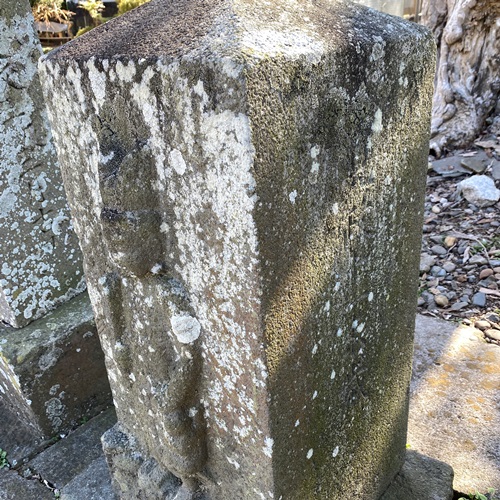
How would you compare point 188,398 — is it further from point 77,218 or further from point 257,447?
point 77,218

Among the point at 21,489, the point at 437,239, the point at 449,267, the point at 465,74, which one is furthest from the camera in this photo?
the point at 465,74

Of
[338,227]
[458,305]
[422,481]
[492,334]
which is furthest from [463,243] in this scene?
[338,227]

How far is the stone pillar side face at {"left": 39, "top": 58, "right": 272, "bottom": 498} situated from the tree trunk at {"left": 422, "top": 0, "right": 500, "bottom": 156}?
3.38m

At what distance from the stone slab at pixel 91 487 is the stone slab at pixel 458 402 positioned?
0.92 m

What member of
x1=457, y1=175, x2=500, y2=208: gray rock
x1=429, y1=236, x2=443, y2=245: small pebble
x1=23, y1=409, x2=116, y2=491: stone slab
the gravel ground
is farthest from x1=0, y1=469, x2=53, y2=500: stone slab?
x1=457, y1=175, x2=500, y2=208: gray rock

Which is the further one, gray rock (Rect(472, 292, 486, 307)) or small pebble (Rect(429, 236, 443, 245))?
small pebble (Rect(429, 236, 443, 245))

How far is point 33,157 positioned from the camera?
5.51 ft

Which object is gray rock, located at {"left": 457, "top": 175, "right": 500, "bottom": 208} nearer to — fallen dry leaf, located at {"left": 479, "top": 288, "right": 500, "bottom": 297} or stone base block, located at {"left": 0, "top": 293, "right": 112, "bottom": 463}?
fallen dry leaf, located at {"left": 479, "top": 288, "right": 500, "bottom": 297}

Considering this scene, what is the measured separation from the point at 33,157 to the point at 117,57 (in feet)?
3.26

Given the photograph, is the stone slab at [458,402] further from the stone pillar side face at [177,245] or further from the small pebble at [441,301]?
the stone pillar side face at [177,245]

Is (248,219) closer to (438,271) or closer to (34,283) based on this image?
(34,283)

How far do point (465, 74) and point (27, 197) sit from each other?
349cm

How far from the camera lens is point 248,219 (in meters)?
0.74

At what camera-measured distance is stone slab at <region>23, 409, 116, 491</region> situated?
1667mm
